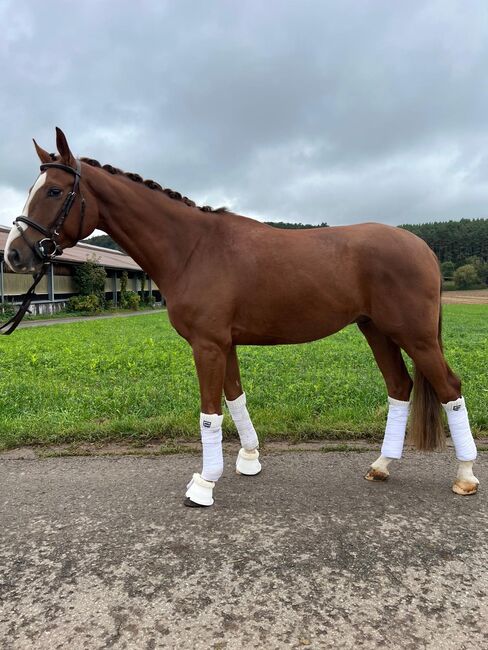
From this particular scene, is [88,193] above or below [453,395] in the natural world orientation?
above

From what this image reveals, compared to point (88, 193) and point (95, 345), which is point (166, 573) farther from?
point (95, 345)

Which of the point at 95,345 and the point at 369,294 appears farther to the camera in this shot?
the point at 95,345

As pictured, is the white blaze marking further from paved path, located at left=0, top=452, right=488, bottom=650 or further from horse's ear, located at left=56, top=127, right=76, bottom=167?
paved path, located at left=0, top=452, right=488, bottom=650

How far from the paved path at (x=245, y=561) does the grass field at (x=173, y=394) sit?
82 centimetres

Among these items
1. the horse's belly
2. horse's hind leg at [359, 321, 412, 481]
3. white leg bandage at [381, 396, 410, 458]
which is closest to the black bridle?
the horse's belly

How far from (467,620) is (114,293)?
37.6 meters

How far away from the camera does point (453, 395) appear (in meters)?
3.30

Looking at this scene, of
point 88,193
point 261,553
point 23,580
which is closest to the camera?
point 23,580

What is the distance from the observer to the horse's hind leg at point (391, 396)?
3.46 m

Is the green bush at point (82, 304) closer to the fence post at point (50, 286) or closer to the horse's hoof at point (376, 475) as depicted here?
the fence post at point (50, 286)

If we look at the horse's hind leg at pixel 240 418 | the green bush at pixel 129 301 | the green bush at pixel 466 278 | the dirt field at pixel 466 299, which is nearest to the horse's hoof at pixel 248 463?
the horse's hind leg at pixel 240 418

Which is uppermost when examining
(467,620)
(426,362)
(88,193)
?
(88,193)

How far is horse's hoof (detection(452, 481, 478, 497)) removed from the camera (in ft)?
10.4

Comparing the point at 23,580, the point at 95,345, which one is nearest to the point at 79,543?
the point at 23,580
